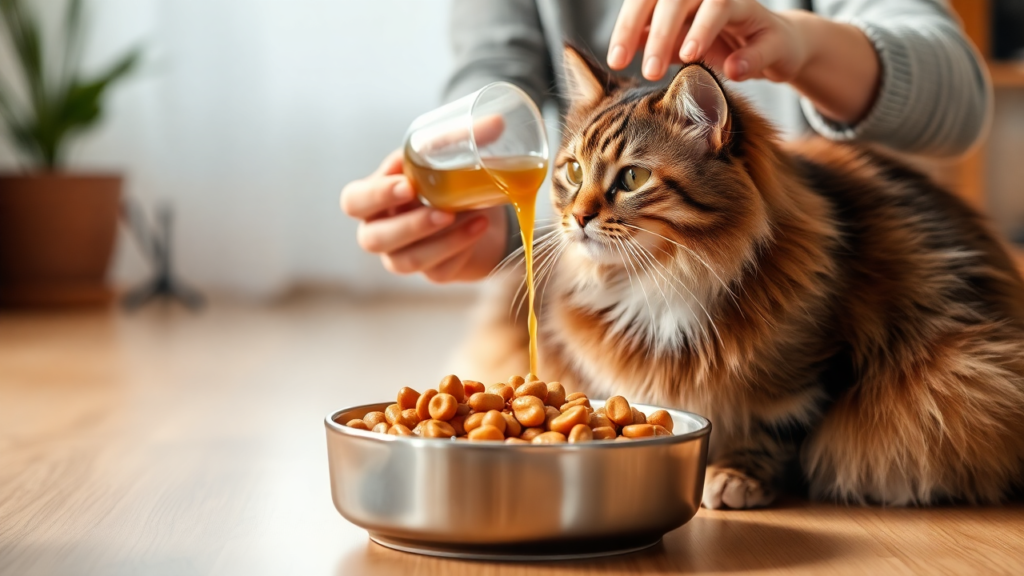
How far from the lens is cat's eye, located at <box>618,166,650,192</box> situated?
121 cm

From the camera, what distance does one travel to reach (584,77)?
1.39 m

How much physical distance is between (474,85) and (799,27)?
0.65 m

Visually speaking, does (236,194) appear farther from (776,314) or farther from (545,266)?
(776,314)

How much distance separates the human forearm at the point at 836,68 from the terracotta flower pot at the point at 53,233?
3.18m

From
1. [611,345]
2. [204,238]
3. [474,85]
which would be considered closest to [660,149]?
[611,345]

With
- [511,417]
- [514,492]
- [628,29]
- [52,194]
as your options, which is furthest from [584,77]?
[52,194]

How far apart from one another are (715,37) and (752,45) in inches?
2.5

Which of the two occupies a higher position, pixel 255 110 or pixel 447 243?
pixel 255 110

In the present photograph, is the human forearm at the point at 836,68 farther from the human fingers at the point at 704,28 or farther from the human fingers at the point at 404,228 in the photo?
the human fingers at the point at 404,228

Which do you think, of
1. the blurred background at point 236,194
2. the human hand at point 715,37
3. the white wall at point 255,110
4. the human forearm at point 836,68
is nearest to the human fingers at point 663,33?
the human hand at point 715,37

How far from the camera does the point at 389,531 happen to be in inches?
38.7

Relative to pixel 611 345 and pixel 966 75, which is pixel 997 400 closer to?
pixel 611 345

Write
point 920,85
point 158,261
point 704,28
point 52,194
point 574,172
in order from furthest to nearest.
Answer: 1. point 158,261
2. point 52,194
3. point 920,85
4. point 574,172
5. point 704,28

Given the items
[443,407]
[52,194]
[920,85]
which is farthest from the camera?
[52,194]
